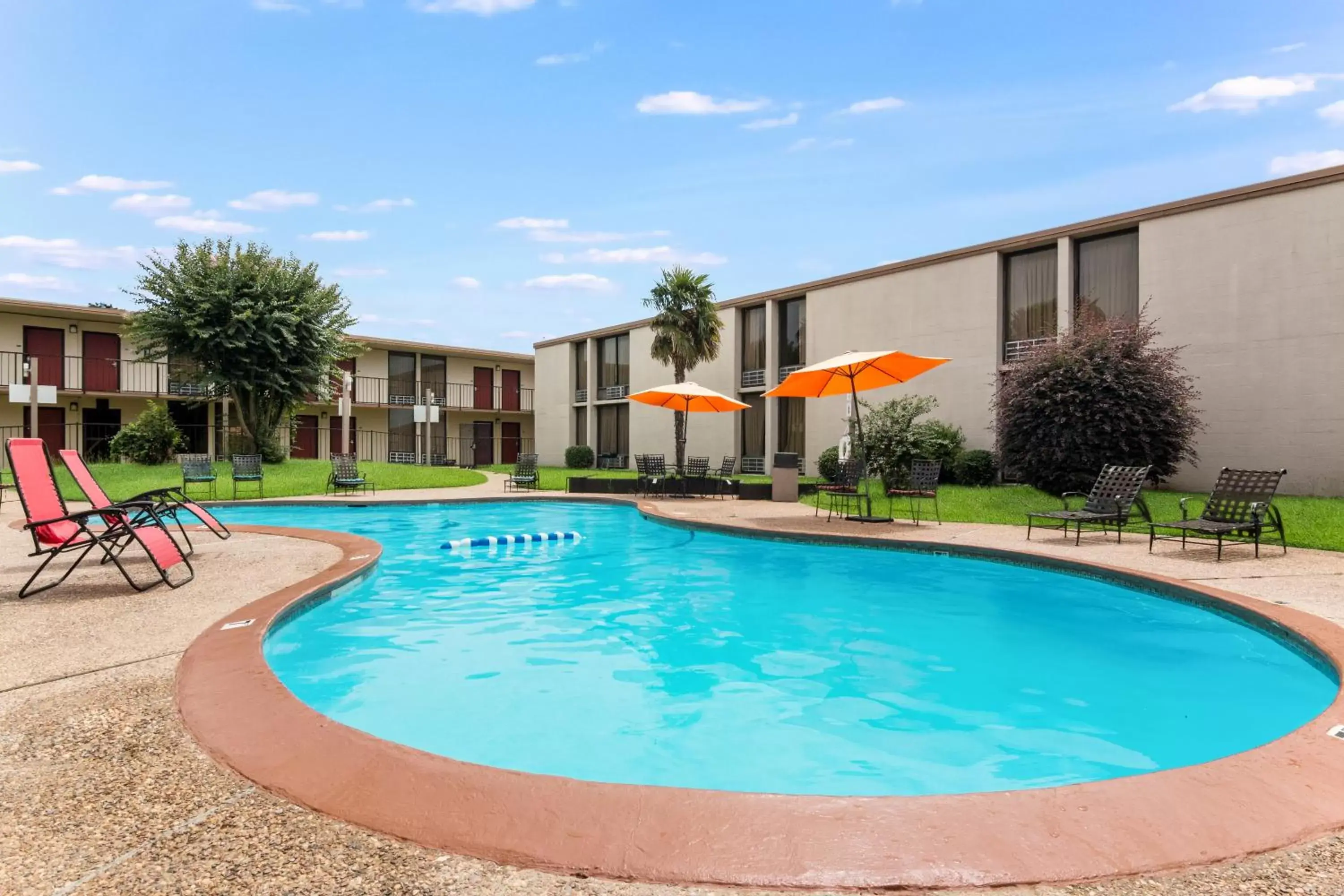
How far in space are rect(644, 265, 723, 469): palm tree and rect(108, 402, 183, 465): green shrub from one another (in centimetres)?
1397

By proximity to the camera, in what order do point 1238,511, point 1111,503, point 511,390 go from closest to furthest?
point 1238,511, point 1111,503, point 511,390

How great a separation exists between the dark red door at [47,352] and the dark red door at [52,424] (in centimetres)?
23

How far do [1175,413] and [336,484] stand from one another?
1733 cm

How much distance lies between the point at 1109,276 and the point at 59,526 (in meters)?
18.8

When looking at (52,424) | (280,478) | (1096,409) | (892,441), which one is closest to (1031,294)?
(892,441)

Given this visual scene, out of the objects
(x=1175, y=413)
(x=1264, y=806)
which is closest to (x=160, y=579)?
(x=1264, y=806)

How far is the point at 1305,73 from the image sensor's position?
11.5 meters

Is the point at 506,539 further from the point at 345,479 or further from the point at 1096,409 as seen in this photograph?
the point at 1096,409

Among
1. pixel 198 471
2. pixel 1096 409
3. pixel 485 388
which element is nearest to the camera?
pixel 1096 409

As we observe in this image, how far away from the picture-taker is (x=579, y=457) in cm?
3078

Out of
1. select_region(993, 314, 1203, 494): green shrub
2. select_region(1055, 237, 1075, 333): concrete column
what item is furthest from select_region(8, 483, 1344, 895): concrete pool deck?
select_region(1055, 237, 1075, 333): concrete column

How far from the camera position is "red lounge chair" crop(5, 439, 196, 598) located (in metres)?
5.61

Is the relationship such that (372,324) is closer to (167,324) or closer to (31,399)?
(167,324)

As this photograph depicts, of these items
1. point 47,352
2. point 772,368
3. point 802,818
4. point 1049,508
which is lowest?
point 802,818
